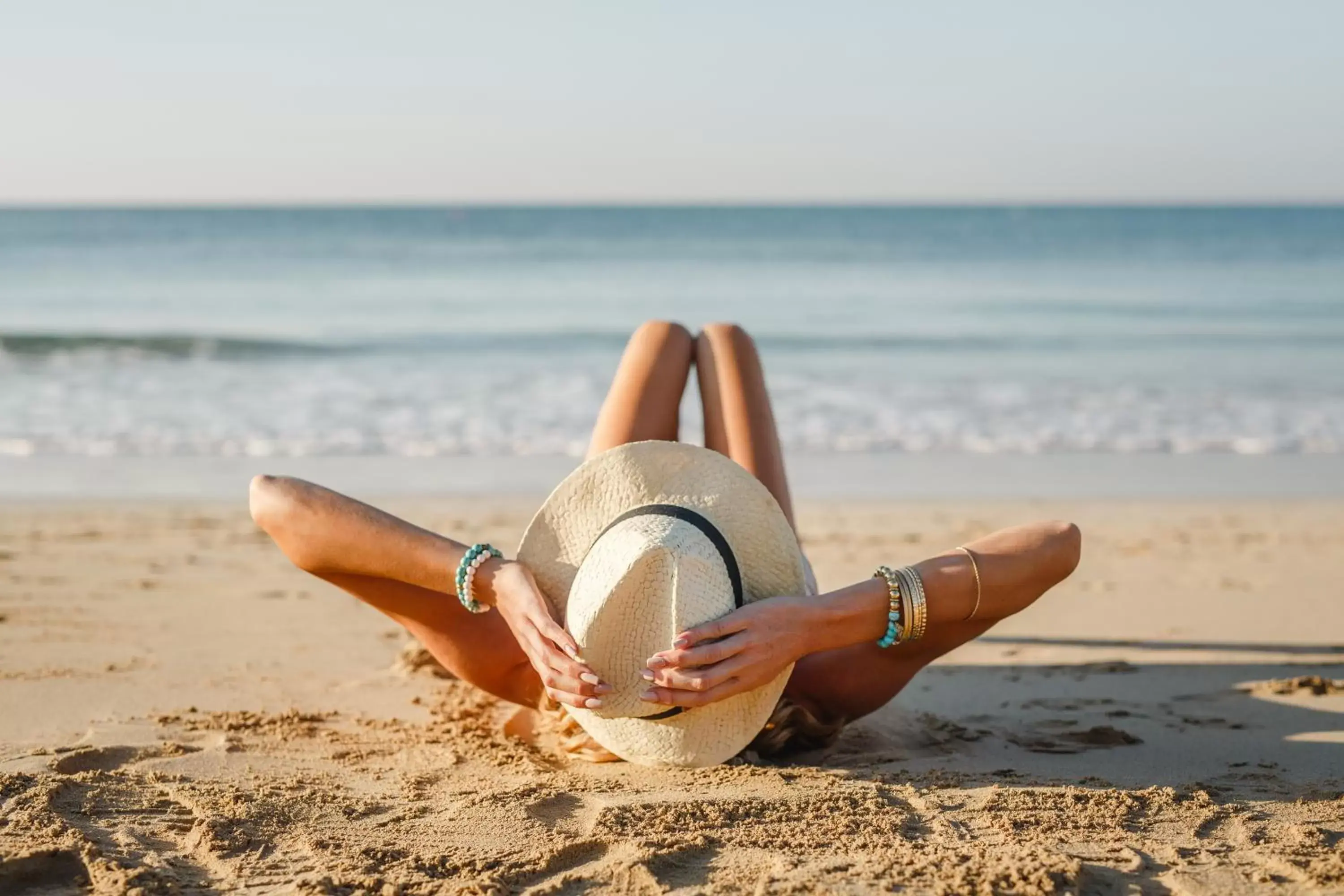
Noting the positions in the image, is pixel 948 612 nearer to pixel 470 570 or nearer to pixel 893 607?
pixel 893 607

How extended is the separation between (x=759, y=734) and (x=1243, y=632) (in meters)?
2.32

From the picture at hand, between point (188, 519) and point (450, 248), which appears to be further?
point (450, 248)

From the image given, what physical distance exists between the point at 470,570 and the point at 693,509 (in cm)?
51

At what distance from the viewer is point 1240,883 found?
7.13 ft

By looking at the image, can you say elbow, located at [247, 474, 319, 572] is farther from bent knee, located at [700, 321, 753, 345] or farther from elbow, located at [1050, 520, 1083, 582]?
elbow, located at [1050, 520, 1083, 582]

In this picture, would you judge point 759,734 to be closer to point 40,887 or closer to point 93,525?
point 40,887

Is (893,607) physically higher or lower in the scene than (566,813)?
higher

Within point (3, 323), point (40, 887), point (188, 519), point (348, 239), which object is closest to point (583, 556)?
point (40, 887)

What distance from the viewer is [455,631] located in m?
2.94

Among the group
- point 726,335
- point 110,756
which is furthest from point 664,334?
point 110,756

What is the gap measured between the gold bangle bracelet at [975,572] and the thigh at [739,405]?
952 mm

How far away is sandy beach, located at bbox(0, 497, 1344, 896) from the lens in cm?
223

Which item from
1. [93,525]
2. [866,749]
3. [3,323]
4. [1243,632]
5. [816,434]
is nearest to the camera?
[866,749]

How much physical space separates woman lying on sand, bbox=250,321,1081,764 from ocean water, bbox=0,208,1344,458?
19.3 feet
